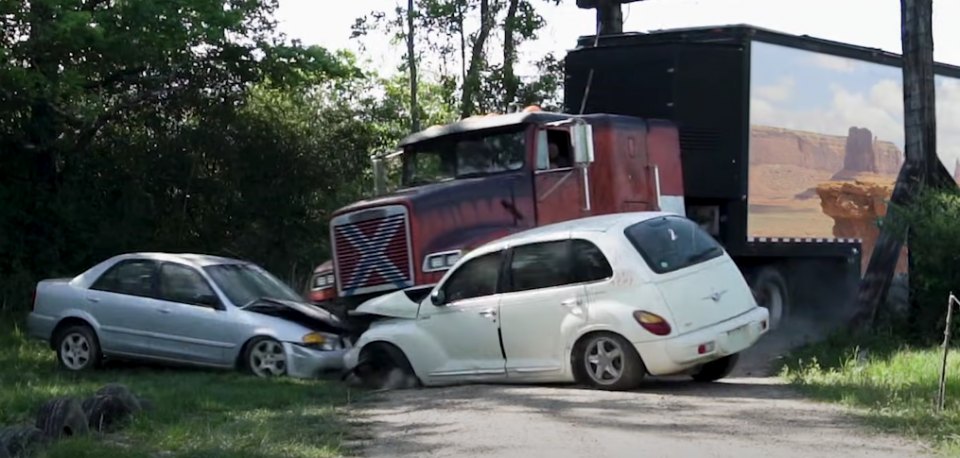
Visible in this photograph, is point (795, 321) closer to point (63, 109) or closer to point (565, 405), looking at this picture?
point (565, 405)

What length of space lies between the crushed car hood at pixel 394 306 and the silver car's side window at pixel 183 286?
211 centimetres

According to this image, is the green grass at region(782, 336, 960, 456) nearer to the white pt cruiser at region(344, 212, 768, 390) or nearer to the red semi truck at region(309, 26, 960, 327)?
the white pt cruiser at region(344, 212, 768, 390)

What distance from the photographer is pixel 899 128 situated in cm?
2006

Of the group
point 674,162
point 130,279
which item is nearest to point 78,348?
point 130,279

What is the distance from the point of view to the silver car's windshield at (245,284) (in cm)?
1470

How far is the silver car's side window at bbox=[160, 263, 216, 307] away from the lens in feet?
47.9

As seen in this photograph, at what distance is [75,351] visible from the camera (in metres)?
15.1

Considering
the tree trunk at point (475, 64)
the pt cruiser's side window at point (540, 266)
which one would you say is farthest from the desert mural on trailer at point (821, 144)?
the tree trunk at point (475, 64)

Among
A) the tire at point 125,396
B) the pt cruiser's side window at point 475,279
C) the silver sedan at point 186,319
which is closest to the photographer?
the tire at point 125,396

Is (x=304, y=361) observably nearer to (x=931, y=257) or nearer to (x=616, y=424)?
(x=616, y=424)

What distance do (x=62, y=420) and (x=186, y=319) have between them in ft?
17.6

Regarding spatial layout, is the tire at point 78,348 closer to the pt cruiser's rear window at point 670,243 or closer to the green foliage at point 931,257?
the pt cruiser's rear window at point 670,243

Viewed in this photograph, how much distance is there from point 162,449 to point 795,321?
12.4m

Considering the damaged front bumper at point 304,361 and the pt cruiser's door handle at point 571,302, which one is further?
the damaged front bumper at point 304,361
